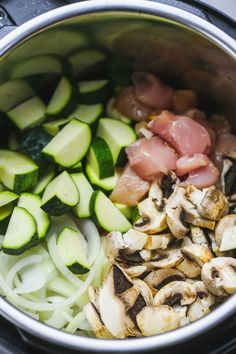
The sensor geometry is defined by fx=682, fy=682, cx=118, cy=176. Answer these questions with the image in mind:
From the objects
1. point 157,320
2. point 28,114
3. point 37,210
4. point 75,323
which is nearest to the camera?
point 157,320

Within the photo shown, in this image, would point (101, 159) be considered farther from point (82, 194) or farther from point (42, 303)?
point (42, 303)

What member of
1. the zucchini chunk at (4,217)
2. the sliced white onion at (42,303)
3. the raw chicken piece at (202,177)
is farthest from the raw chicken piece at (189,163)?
the zucchini chunk at (4,217)

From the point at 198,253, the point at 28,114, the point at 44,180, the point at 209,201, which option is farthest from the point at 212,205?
the point at 28,114

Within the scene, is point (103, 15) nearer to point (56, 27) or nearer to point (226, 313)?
point (56, 27)

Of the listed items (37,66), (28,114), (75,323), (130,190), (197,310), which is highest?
(37,66)

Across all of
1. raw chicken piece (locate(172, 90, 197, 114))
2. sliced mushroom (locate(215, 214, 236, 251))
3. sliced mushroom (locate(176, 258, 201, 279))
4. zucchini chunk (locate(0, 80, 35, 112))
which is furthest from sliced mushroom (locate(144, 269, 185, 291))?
zucchini chunk (locate(0, 80, 35, 112))

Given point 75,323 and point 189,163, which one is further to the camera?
point 189,163

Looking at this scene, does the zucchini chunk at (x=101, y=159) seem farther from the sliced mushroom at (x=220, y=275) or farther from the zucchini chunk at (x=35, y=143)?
the sliced mushroom at (x=220, y=275)

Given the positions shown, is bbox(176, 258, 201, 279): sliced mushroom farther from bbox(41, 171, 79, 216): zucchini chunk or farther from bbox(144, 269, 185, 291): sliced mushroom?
bbox(41, 171, 79, 216): zucchini chunk
